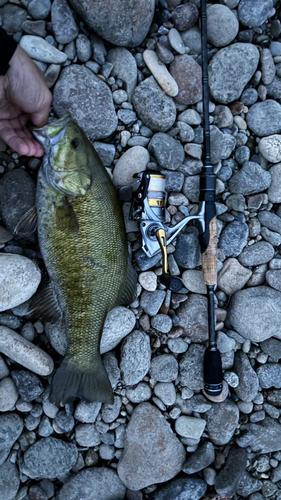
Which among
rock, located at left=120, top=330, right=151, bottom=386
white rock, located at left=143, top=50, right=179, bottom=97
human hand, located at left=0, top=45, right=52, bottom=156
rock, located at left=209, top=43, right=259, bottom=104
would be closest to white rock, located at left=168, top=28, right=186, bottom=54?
white rock, located at left=143, top=50, right=179, bottom=97

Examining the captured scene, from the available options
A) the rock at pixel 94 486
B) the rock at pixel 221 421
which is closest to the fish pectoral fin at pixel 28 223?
the rock at pixel 94 486

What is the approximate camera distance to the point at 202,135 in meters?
3.17

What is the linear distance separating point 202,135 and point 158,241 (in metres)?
1.14

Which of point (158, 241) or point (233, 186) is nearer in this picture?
point (158, 241)

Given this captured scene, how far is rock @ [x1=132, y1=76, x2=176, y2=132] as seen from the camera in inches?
119

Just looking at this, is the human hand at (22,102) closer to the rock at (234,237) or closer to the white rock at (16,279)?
the white rock at (16,279)

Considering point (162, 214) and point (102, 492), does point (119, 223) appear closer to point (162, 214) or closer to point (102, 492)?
point (162, 214)

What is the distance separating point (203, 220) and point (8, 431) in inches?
88.9

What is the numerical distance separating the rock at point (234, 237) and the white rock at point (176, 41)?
1.55m

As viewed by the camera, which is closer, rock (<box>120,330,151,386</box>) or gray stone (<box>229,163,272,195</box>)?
rock (<box>120,330,151,386</box>)

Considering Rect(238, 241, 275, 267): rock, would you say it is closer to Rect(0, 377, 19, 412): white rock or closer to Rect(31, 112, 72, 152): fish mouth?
Rect(31, 112, 72, 152): fish mouth

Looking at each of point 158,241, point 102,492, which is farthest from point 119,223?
point 102,492

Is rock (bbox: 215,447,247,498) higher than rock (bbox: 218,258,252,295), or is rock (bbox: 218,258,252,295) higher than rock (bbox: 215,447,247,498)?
rock (bbox: 218,258,252,295)

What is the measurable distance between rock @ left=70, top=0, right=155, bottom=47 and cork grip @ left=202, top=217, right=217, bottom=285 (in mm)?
1665
